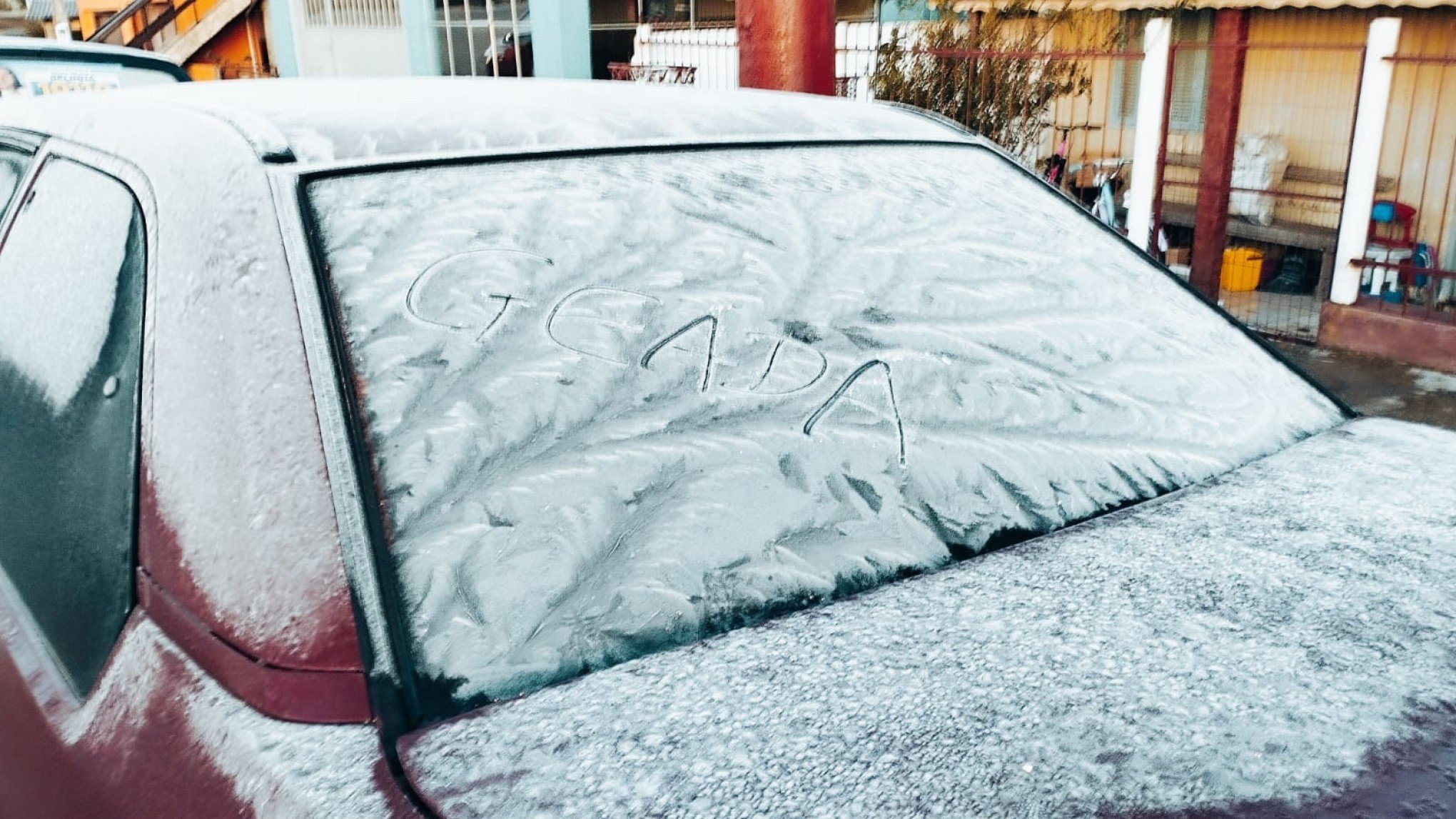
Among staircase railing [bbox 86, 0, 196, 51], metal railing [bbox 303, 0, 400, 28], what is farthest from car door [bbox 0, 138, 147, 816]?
staircase railing [bbox 86, 0, 196, 51]

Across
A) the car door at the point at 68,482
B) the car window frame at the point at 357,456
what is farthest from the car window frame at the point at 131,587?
the car window frame at the point at 357,456

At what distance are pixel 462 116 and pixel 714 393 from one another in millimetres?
565

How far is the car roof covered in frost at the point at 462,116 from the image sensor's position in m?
1.43

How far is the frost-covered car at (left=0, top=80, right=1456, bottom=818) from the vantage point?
95 centimetres

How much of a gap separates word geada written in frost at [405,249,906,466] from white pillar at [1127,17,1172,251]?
5.82m

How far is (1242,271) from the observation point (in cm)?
829

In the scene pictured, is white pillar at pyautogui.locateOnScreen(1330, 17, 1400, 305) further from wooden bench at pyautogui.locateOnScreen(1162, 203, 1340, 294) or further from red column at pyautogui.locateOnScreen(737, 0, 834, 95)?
red column at pyautogui.locateOnScreen(737, 0, 834, 95)

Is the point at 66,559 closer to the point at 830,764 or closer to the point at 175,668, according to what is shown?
the point at 175,668

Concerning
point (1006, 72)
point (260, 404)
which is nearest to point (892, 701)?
point (260, 404)

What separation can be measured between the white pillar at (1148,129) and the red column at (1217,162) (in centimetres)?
31

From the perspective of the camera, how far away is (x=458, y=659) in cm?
105

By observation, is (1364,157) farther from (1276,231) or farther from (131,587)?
(131,587)

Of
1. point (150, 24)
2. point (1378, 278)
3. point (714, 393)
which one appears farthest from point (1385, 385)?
point (150, 24)

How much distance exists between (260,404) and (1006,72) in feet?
24.6
